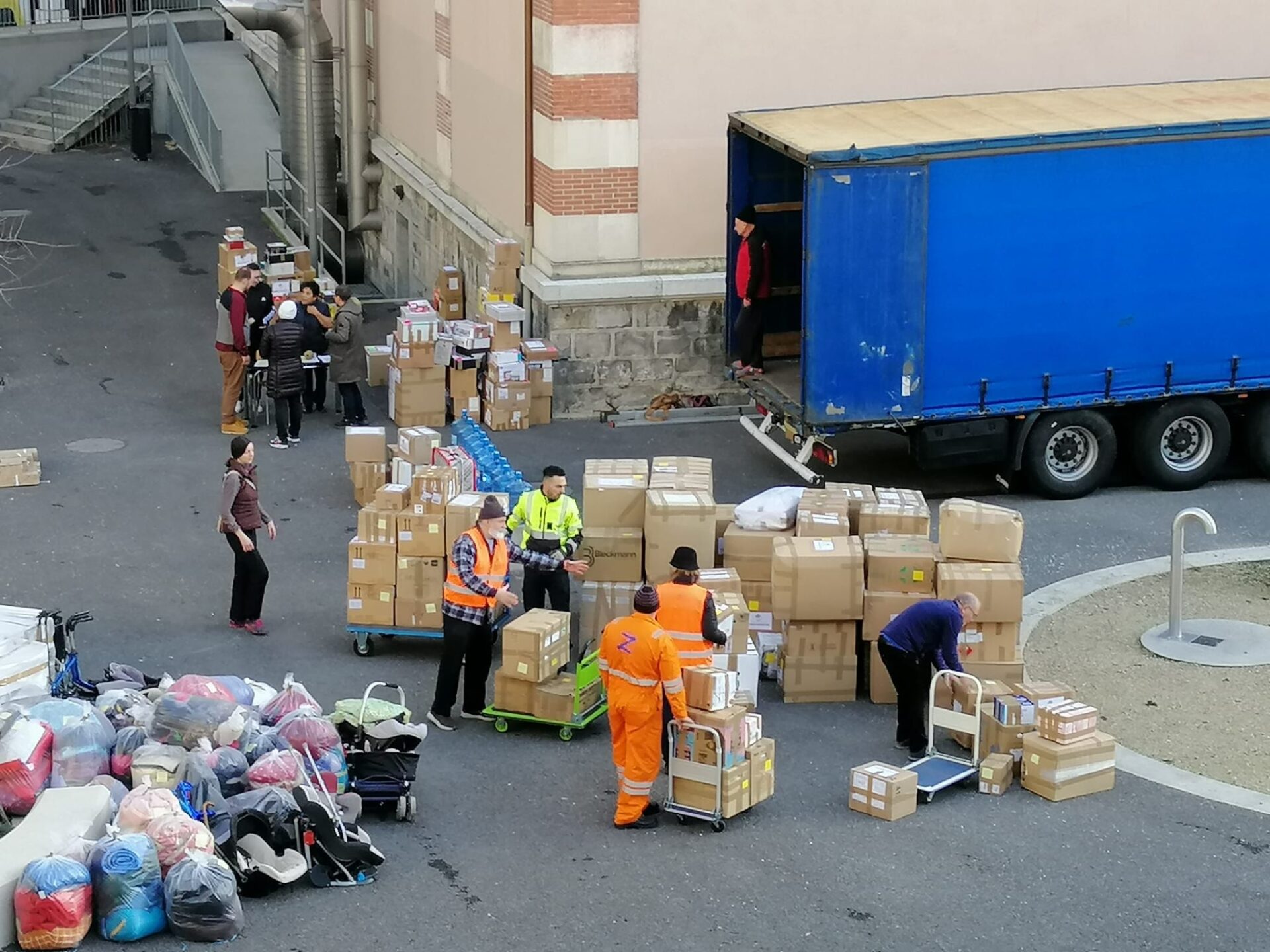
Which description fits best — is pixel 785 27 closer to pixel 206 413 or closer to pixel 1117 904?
pixel 206 413

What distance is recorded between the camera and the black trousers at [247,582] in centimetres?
1479

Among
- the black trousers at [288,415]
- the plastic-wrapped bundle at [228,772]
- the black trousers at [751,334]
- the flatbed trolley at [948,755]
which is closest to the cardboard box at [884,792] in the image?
the flatbed trolley at [948,755]

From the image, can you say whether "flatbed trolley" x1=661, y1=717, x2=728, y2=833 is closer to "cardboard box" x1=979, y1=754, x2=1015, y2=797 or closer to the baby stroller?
the baby stroller

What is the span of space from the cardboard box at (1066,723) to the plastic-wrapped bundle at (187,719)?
16.4 ft

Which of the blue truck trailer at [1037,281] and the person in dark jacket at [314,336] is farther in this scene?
the person in dark jacket at [314,336]

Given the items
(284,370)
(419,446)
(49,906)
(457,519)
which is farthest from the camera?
(284,370)

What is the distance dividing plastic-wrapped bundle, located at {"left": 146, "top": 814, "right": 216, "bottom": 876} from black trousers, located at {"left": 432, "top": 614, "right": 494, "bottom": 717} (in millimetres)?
2887

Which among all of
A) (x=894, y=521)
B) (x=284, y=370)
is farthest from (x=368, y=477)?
(x=894, y=521)

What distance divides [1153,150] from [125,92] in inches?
916

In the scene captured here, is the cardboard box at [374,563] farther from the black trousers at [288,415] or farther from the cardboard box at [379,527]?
the black trousers at [288,415]

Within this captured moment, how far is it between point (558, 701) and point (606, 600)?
165 cm

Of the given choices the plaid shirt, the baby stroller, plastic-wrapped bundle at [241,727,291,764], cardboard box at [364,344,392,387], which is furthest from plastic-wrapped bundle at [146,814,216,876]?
cardboard box at [364,344,392,387]

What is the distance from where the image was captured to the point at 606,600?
567 inches

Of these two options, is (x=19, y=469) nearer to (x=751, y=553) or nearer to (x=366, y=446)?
(x=366, y=446)
